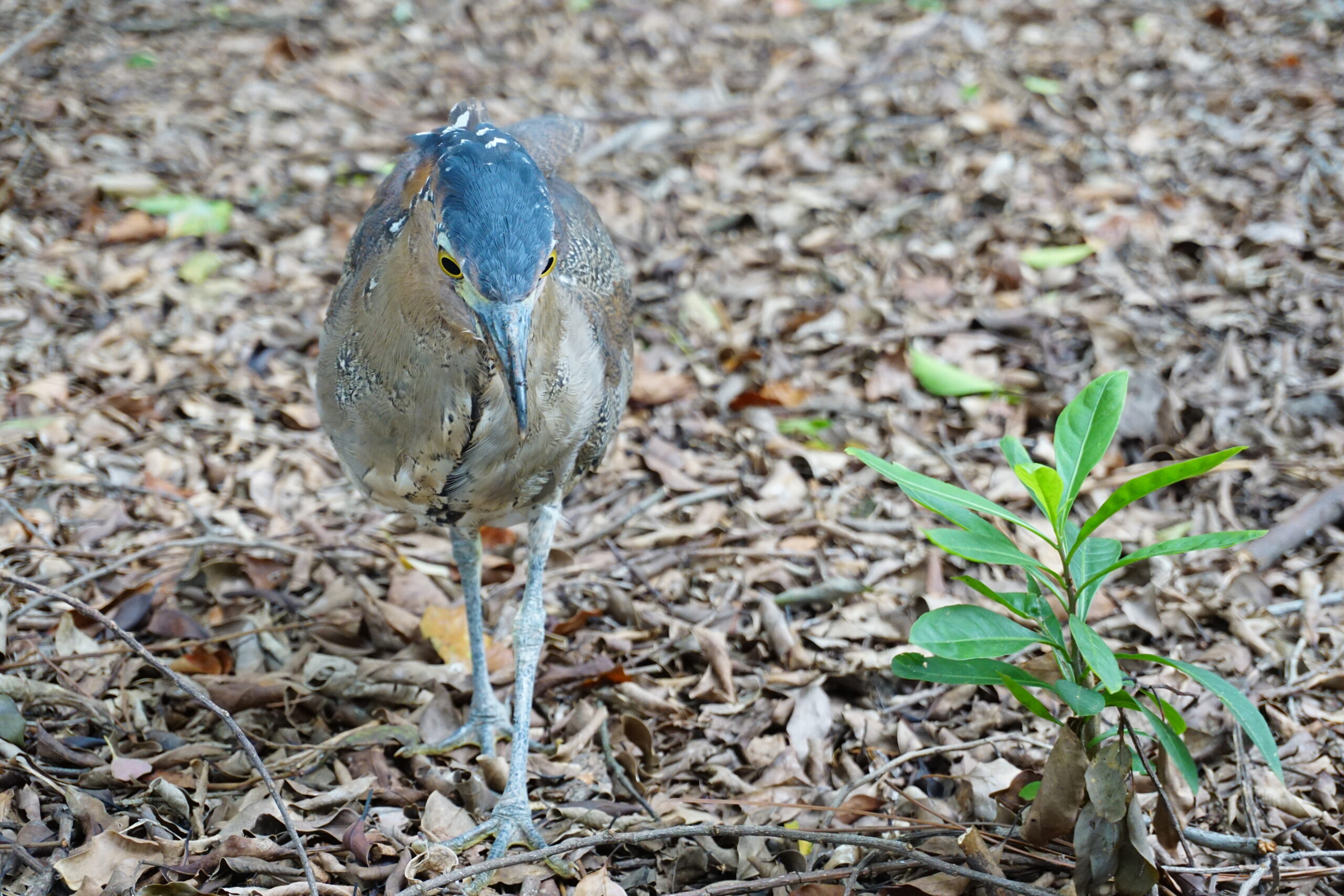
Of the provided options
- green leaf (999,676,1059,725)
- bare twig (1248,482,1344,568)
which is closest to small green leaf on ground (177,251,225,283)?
green leaf (999,676,1059,725)

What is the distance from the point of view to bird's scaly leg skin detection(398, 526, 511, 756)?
3996 mm

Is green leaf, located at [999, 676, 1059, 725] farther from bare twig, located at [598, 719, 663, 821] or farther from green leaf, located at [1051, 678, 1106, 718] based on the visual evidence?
bare twig, located at [598, 719, 663, 821]

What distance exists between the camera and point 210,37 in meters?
8.55

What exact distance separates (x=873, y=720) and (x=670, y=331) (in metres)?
2.87

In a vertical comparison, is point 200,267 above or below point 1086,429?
below

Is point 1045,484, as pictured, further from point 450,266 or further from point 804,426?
point 804,426

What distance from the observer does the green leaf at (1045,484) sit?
288 centimetres

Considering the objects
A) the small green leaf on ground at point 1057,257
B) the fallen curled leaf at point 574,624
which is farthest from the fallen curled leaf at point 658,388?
the small green leaf on ground at point 1057,257

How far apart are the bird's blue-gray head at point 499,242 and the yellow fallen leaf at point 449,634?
5.72 feet

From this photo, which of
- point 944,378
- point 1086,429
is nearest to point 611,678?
point 1086,429

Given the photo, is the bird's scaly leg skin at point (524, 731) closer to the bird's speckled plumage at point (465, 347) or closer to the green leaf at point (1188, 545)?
the bird's speckled plumage at point (465, 347)

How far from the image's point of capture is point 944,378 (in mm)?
5617

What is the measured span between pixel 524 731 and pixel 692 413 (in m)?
2.46

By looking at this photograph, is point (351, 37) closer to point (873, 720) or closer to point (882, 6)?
point (882, 6)
